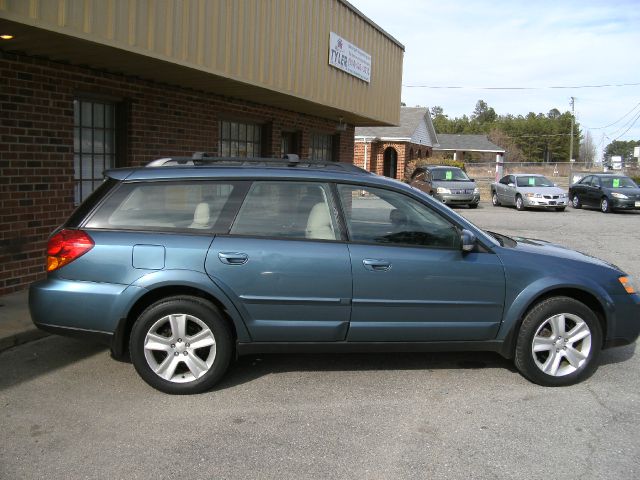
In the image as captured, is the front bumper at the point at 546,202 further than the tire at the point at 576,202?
No

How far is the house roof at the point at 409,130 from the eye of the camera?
107ft

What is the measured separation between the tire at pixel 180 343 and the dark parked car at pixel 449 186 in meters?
18.3

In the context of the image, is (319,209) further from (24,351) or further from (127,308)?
(24,351)

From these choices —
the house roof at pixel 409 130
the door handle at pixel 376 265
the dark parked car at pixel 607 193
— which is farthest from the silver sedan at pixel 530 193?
the door handle at pixel 376 265

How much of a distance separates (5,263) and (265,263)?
3.71 meters

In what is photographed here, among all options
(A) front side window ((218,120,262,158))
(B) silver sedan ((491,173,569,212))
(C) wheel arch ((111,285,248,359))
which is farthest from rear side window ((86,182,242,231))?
(B) silver sedan ((491,173,569,212))

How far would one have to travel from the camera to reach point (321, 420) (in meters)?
3.75

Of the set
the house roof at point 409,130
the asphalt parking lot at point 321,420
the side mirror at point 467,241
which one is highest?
the house roof at point 409,130

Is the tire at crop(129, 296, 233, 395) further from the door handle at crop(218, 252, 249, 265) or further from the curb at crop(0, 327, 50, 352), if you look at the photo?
the curb at crop(0, 327, 50, 352)

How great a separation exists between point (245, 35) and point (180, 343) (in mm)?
5128

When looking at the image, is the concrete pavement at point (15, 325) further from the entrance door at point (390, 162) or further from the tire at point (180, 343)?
the entrance door at point (390, 162)

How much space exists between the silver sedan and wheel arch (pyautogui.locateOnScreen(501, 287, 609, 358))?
18539 mm

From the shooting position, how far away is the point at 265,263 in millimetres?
4039

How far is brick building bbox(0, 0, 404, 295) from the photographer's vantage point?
586 cm
